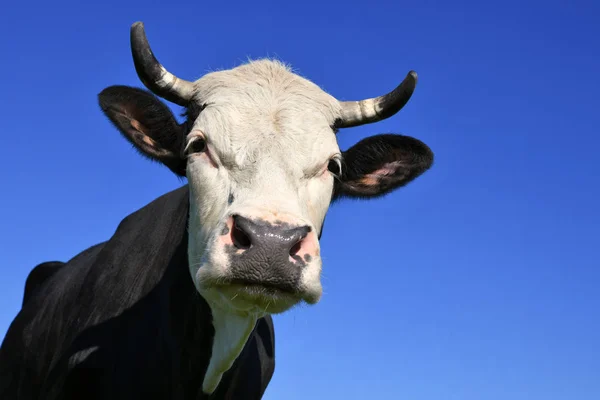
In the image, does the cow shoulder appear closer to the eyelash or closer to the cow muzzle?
the eyelash

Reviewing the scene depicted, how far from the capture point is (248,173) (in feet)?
17.0

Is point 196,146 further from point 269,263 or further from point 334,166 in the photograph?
point 269,263

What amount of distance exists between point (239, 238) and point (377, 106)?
225cm

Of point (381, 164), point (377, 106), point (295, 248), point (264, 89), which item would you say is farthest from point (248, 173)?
point (381, 164)

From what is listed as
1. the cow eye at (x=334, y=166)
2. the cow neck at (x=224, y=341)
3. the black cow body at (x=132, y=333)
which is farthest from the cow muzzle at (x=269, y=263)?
the cow eye at (x=334, y=166)

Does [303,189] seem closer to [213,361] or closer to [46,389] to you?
[213,361]

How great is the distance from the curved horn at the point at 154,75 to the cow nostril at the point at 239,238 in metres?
1.84

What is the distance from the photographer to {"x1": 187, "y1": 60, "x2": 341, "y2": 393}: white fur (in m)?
4.84

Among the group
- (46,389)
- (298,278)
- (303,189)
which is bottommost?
(46,389)

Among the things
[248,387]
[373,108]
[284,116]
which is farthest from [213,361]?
[373,108]

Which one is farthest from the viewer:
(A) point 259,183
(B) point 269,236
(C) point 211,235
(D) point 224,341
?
(D) point 224,341

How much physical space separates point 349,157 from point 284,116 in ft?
3.66

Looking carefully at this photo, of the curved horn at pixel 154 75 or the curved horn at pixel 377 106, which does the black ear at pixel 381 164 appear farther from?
the curved horn at pixel 154 75

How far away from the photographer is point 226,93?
594cm
